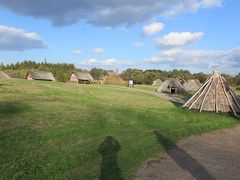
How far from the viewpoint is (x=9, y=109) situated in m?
19.8

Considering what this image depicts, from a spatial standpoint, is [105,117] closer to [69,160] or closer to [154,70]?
[69,160]

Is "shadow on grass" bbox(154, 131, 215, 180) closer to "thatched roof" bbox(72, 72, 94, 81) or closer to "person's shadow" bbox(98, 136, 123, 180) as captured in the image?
"person's shadow" bbox(98, 136, 123, 180)

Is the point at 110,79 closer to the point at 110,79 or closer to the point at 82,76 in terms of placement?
the point at 110,79

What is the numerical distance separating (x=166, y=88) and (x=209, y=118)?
37644 millimetres

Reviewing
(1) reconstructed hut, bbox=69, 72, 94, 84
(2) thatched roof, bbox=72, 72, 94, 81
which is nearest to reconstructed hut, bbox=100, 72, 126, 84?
(2) thatched roof, bbox=72, 72, 94, 81

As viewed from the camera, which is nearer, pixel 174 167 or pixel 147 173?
pixel 147 173

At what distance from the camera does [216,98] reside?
2656cm

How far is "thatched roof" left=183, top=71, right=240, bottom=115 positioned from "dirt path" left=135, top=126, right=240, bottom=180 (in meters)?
10.2

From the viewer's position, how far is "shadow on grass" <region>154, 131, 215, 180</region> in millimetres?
9687

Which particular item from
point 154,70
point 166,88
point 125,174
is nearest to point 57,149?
point 125,174

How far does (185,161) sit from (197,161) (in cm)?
44

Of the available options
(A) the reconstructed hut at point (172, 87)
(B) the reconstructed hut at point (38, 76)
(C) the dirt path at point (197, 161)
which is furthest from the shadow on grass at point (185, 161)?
(B) the reconstructed hut at point (38, 76)

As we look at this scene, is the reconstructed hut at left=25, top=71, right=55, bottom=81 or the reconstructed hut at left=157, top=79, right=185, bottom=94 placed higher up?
the reconstructed hut at left=25, top=71, right=55, bottom=81

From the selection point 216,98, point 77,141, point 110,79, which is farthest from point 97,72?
Answer: point 77,141
